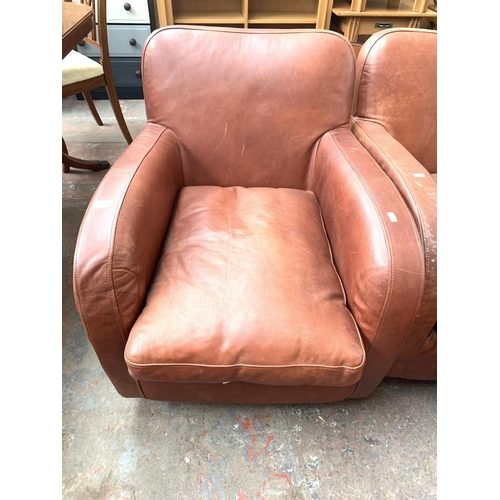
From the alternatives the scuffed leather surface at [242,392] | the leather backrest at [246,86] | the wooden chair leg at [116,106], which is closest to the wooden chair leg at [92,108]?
the wooden chair leg at [116,106]

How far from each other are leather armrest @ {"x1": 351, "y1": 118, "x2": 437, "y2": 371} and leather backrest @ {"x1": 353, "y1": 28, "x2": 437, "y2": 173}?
0.53 ft

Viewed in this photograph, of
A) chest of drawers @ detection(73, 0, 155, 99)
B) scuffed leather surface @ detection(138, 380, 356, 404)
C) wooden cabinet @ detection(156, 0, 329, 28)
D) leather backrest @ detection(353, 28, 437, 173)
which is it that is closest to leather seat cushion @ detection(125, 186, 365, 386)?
scuffed leather surface @ detection(138, 380, 356, 404)

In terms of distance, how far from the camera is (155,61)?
1.21m

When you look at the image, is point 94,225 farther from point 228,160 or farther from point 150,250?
point 228,160

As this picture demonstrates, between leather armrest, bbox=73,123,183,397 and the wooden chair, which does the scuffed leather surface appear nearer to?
leather armrest, bbox=73,123,183,397

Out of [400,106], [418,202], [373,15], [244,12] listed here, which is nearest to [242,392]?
[418,202]

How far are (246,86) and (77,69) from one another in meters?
1.12

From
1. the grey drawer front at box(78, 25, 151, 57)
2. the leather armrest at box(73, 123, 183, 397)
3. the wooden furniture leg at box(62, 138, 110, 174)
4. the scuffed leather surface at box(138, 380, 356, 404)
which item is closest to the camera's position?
the leather armrest at box(73, 123, 183, 397)

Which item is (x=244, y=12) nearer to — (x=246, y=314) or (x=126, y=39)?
(x=126, y=39)

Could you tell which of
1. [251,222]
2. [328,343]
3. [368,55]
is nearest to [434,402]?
[328,343]

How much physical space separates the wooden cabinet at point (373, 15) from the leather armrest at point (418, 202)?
6.03 feet

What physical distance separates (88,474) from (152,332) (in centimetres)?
A: 51

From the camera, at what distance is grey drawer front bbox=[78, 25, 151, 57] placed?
8.87ft

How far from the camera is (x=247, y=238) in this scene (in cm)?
111
